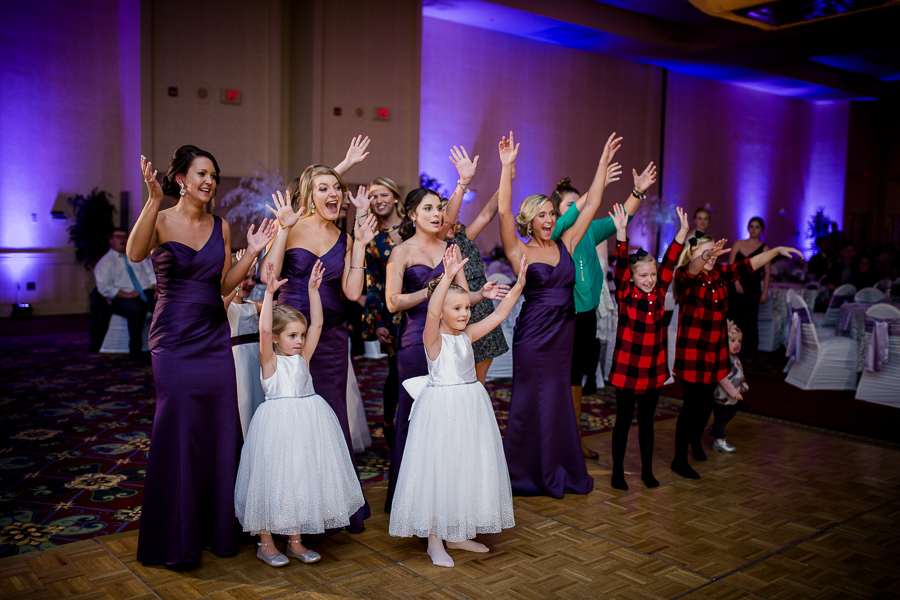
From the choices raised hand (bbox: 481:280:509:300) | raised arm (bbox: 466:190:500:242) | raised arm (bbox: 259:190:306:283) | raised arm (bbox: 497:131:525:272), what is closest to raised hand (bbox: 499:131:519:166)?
raised arm (bbox: 497:131:525:272)

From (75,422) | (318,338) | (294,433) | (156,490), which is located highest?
(318,338)

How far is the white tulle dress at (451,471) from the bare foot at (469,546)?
174mm

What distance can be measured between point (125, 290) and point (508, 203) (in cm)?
588

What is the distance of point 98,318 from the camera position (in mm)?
8180

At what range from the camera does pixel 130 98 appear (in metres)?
10.7

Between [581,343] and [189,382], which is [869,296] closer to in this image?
[581,343]

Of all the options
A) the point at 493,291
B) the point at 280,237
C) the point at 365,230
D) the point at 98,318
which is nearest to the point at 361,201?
the point at 365,230

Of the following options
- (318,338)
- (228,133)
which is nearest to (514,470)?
(318,338)

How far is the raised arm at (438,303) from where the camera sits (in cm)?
289

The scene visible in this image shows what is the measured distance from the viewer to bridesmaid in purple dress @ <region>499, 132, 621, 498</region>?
3809mm

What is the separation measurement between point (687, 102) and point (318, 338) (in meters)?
15.5

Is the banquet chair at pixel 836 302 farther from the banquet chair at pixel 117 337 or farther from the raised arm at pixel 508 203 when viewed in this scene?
the banquet chair at pixel 117 337

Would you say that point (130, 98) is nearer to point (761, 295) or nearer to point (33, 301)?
point (33, 301)

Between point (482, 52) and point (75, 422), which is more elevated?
point (482, 52)
